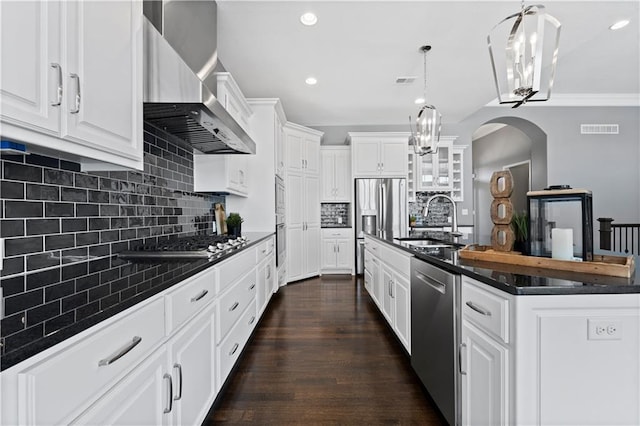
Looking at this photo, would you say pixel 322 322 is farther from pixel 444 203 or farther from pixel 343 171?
pixel 444 203

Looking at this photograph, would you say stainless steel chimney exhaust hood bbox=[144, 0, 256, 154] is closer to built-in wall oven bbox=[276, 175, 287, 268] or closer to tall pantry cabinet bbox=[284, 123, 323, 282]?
built-in wall oven bbox=[276, 175, 287, 268]

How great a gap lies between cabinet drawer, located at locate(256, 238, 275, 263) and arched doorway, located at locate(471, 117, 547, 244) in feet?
15.5

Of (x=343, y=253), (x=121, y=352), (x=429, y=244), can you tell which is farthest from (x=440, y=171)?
(x=121, y=352)

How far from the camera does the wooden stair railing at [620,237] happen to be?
4504mm

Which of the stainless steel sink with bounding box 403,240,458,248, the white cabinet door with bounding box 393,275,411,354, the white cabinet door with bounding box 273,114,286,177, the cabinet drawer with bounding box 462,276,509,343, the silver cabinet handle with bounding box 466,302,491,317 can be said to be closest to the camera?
→ the cabinet drawer with bounding box 462,276,509,343

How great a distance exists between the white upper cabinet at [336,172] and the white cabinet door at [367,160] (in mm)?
228

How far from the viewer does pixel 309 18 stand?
9.33 ft

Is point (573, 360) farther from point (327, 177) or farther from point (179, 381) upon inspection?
point (327, 177)

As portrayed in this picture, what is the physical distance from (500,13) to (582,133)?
4.33 m

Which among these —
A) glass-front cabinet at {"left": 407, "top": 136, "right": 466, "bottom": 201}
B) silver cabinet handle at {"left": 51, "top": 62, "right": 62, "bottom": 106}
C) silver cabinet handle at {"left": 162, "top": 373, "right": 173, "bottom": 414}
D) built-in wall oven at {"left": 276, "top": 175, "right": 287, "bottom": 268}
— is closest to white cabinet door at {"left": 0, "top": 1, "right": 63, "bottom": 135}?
silver cabinet handle at {"left": 51, "top": 62, "right": 62, "bottom": 106}

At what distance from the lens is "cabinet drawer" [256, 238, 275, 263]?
9.63 ft

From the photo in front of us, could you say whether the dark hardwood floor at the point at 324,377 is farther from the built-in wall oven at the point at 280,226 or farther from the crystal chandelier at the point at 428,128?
the crystal chandelier at the point at 428,128

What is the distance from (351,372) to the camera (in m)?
2.20

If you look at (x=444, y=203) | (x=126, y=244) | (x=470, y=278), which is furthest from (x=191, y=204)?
(x=444, y=203)
